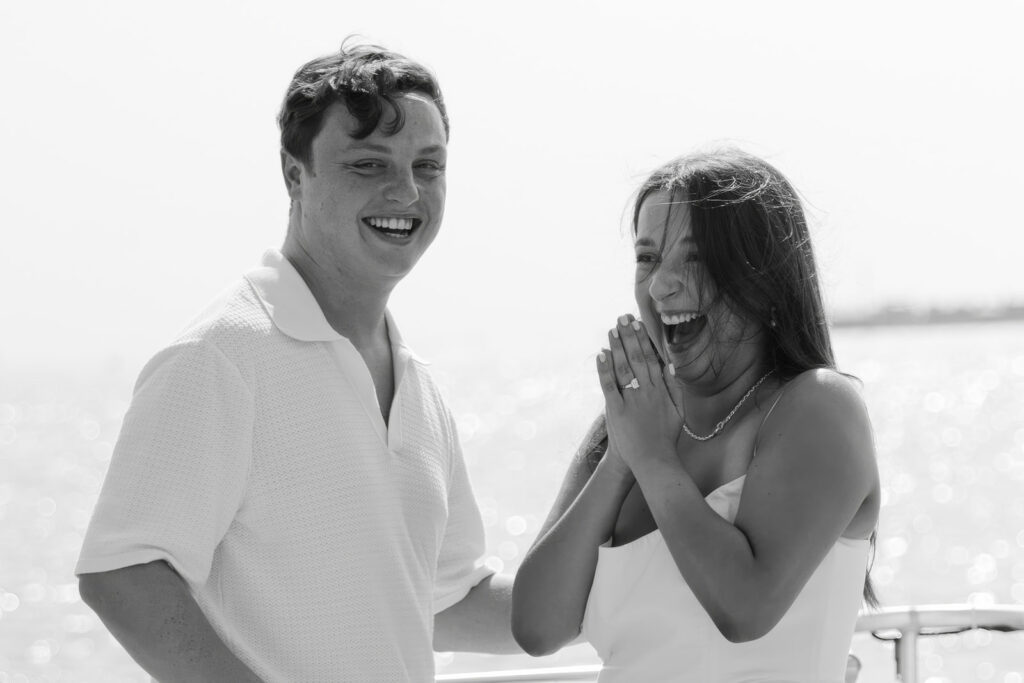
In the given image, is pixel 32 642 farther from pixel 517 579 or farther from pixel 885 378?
pixel 885 378

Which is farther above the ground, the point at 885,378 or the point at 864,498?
the point at 864,498

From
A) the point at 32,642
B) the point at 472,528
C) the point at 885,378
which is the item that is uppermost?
the point at 472,528

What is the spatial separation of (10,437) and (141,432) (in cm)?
7404

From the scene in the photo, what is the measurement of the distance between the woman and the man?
36cm

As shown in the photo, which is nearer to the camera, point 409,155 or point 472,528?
point 409,155

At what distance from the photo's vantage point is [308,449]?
263 centimetres

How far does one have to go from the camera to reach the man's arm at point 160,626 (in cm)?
230

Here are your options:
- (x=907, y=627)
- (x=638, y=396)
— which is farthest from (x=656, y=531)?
(x=907, y=627)

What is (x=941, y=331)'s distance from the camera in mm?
92562

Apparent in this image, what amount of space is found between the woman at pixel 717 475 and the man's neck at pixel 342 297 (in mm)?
619

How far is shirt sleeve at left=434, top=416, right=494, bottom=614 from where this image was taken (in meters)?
3.20

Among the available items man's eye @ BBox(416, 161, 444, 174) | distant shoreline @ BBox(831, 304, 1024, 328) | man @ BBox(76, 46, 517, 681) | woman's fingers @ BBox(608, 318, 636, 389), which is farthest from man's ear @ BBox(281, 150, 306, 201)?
distant shoreline @ BBox(831, 304, 1024, 328)

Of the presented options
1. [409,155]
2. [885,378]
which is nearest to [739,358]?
[409,155]

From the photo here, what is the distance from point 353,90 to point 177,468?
0.91 metres
